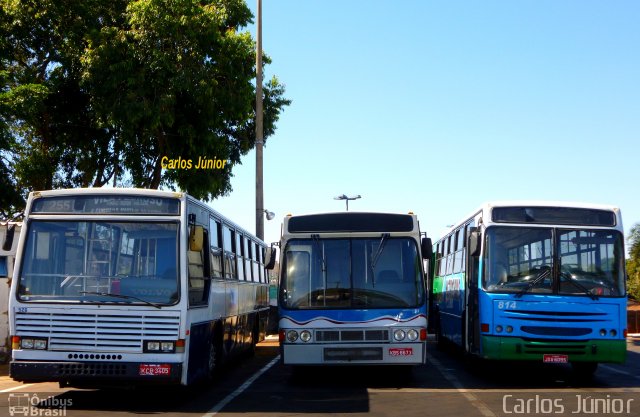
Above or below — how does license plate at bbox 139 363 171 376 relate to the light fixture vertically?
below

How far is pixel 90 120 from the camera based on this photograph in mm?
28984

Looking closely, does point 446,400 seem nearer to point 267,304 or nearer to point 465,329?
point 465,329

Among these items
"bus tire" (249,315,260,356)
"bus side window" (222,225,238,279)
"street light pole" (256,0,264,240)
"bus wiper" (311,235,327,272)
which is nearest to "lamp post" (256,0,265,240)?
"street light pole" (256,0,264,240)

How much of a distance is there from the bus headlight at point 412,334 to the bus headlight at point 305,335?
1643mm

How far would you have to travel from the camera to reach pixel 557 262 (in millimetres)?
14258

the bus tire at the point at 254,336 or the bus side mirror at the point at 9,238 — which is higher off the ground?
the bus side mirror at the point at 9,238

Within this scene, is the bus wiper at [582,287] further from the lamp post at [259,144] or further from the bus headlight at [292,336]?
the lamp post at [259,144]

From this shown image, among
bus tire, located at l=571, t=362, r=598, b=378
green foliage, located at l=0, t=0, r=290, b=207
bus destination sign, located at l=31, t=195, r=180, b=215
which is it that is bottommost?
bus tire, located at l=571, t=362, r=598, b=378

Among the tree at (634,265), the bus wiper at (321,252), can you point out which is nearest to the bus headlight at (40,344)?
the bus wiper at (321,252)

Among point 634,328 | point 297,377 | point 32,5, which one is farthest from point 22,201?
point 634,328

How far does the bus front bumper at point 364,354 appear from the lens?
13719mm

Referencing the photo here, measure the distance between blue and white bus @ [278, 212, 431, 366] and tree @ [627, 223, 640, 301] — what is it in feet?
118

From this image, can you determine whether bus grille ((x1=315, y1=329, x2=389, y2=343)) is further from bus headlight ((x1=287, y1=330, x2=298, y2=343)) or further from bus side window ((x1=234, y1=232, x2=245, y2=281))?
bus side window ((x1=234, y1=232, x2=245, y2=281))

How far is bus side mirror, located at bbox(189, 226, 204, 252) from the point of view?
11.9m
